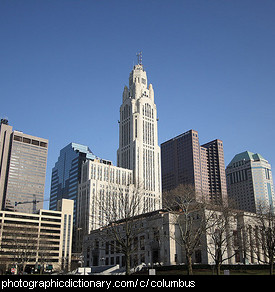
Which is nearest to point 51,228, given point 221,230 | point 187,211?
point 187,211

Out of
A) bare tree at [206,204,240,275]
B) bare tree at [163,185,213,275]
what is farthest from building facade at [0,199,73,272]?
bare tree at [163,185,213,275]

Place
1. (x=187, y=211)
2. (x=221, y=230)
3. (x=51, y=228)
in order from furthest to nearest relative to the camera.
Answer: (x=51, y=228) < (x=221, y=230) < (x=187, y=211)

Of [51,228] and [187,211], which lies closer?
[187,211]

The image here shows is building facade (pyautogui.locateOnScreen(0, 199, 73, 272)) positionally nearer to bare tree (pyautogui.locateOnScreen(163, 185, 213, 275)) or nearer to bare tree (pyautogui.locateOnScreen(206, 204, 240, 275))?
bare tree (pyautogui.locateOnScreen(206, 204, 240, 275))

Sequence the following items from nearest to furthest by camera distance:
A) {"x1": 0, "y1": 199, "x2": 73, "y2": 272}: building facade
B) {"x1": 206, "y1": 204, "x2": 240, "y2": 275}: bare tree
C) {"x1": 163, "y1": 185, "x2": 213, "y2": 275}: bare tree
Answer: {"x1": 163, "y1": 185, "x2": 213, "y2": 275}: bare tree < {"x1": 206, "y1": 204, "x2": 240, "y2": 275}: bare tree < {"x1": 0, "y1": 199, "x2": 73, "y2": 272}: building facade

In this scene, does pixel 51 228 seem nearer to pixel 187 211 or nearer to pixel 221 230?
pixel 187 211

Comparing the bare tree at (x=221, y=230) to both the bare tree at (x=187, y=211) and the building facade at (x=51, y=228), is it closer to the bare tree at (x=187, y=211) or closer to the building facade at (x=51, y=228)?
the bare tree at (x=187, y=211)

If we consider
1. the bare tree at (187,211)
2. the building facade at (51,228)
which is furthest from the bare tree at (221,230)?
the building facade at (51,228)

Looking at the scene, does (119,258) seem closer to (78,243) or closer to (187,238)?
(187,238)

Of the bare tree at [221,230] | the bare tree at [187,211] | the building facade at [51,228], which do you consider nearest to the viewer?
the bare tree at [187,211]
